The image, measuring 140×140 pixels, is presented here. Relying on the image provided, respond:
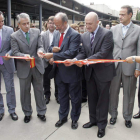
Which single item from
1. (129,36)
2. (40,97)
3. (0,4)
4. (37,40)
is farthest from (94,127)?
(0,4)

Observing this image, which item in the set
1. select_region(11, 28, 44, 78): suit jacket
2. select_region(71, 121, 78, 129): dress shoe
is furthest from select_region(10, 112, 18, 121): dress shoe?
select_region(71, 121, 78, 129): dress shoe

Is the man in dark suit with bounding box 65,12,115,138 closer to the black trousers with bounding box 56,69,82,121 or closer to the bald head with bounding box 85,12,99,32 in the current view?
the bald head with bounding box 85,12,99,32

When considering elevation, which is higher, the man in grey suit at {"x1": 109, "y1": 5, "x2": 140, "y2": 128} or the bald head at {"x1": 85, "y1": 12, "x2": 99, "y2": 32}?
the bald head at {"x1": 85, "y1": 12, "x2": 99, "y2": 32}

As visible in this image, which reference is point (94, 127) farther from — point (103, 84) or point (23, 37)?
point (23, 37)

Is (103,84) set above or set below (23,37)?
below

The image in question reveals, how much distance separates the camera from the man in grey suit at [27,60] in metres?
3.04

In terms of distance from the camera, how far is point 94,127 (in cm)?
312

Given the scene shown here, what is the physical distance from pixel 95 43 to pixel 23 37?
1.38 m

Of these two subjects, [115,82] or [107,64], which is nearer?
[107,64]

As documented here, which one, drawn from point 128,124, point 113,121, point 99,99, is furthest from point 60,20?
point 128,124

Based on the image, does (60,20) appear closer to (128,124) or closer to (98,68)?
(98,68)

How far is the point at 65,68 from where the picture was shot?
3.01 meters

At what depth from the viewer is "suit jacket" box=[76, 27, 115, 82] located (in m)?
2.62

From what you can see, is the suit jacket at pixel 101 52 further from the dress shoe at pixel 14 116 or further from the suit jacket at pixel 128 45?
the dress shoe at pixel 14 116
